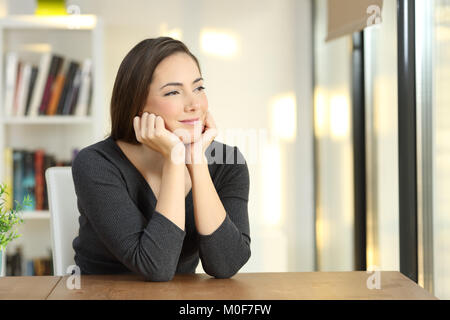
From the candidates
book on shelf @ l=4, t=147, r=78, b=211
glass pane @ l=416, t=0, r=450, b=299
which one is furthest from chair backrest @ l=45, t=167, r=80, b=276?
book on shelf @ l=4, t=147, r=78, b=211

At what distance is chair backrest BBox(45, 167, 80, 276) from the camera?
162 cm

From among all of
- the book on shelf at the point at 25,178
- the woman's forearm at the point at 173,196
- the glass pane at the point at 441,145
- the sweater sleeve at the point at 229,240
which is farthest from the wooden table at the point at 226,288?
the book on shelf at the point at 25,178

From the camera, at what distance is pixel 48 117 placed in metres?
2.95

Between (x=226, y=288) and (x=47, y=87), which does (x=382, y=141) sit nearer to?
(x=226, y=288)

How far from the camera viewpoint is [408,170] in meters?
1.89

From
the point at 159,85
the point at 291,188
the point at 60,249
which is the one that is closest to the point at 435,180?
the point at 159,85

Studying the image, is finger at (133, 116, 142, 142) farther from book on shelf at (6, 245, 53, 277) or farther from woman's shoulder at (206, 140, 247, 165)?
book on shelf at (6, 245, 53, 277)

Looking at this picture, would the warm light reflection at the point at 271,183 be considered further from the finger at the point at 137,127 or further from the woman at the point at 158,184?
the finger at the point at 137,127

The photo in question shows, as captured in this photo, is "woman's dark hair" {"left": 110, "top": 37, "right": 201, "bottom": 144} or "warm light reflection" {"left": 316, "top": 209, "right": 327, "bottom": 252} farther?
"warm light reflection" {"left": 316, "top": 209, "right": 327, "bottom": 252}

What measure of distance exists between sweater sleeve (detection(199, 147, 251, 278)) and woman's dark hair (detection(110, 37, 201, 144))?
31 cm

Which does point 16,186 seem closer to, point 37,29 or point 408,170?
point 37,29

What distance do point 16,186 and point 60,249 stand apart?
145 centimetres

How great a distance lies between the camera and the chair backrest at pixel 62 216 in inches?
63.7

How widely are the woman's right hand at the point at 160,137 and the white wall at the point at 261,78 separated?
5.96 feet
